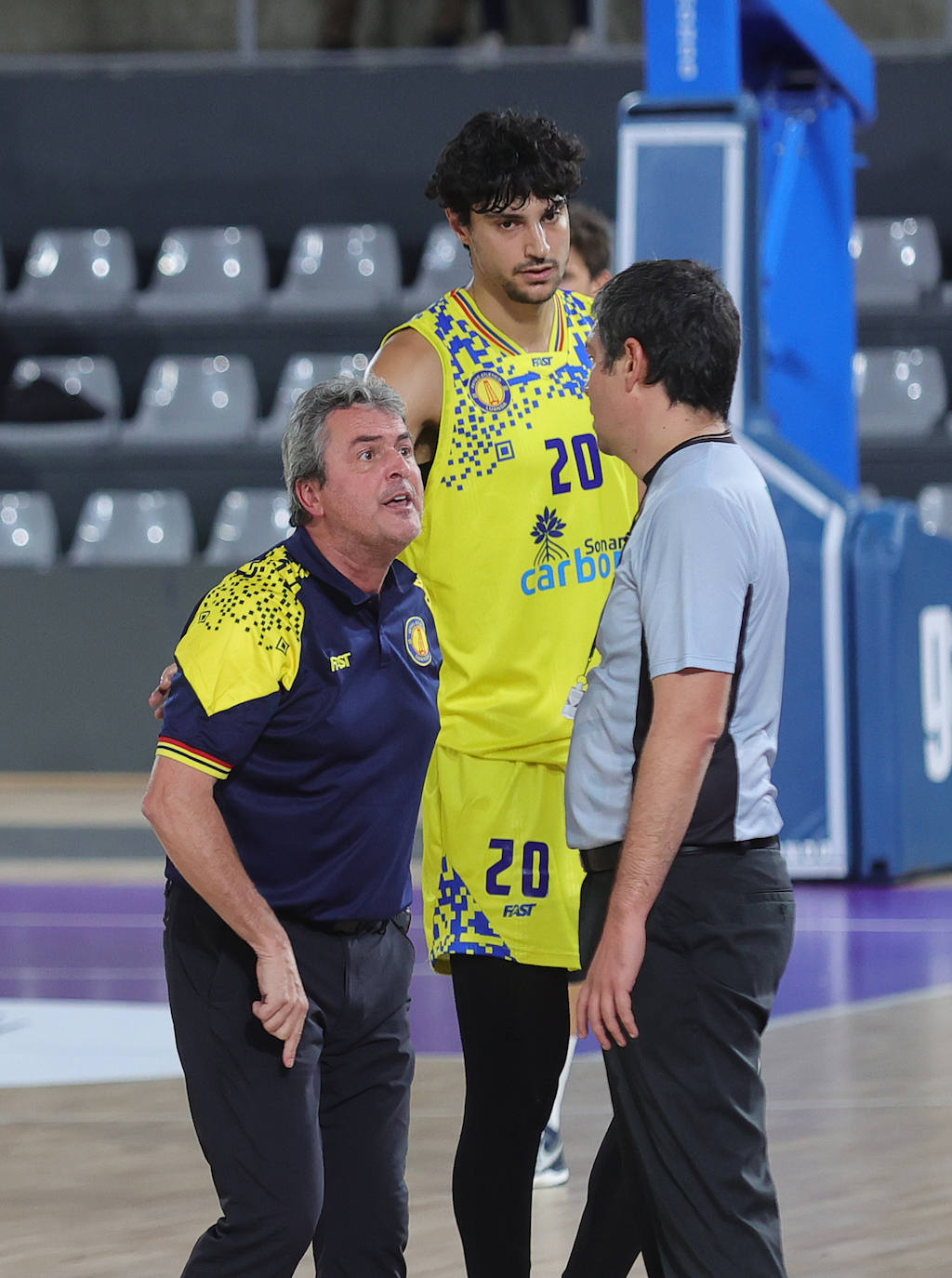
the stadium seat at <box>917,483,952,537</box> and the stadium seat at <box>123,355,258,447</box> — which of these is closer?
the stadium seat at <box>917,483,952,537</box>

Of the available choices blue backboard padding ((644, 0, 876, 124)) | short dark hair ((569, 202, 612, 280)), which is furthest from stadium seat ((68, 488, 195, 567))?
short dark hair ((569, 202, 612, 280))

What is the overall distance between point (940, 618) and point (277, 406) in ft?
16.8

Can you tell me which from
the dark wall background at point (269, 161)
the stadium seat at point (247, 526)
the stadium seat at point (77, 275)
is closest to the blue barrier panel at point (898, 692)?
the dark wall background at point (269, 161)

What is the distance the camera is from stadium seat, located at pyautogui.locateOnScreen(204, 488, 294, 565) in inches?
449

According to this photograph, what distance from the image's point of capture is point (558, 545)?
320 cm

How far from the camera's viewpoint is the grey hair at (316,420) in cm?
279

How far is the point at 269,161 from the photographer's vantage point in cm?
1299

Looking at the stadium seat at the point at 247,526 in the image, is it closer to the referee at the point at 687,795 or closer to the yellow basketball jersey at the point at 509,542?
the yellow basketball jersey at the point at 509,542

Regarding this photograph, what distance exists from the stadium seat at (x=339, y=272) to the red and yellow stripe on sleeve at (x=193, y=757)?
9.79 metres

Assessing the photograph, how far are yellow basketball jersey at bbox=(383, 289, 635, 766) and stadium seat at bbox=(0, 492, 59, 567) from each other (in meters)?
8.79

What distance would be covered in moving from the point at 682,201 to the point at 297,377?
4.96m

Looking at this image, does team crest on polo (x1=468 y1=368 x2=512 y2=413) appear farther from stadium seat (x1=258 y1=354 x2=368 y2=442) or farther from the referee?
stadium seat (x1=258 y1=354 x2=368 y2=442)

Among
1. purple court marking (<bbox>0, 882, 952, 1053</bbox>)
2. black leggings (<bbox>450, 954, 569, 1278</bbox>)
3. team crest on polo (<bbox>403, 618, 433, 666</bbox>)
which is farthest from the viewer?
purple court marking (<bbox>0, 882, 952, 1053</bbox>)

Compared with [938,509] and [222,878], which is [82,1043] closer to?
[222,878]
